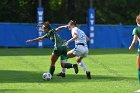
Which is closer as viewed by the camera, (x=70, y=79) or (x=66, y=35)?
(x=70, y=79)

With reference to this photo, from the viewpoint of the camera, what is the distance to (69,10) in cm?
5503

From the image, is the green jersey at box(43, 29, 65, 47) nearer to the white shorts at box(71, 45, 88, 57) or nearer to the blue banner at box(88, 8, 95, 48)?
the white shorts at box(71, 45, 88, 57)

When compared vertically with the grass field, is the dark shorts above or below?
above

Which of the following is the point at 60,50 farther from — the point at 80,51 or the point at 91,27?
the point at 91,27

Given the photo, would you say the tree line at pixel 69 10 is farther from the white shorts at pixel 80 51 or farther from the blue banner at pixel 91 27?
the white shorts at pixel 80 51

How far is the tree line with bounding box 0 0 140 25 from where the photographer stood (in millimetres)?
51409

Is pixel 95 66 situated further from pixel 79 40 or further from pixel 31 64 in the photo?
pixel 79 40

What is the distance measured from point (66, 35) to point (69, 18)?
9602 millimetres

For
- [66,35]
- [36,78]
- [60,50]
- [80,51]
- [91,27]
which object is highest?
[60,50]

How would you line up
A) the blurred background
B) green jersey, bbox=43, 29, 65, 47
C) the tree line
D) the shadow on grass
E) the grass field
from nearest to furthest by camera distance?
the grass field, the shadow on grass, green jersey, bbox=43, 29, 65, 47, the blurred background, the tree line

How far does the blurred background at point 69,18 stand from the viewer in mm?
43688

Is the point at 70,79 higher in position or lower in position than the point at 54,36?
lower

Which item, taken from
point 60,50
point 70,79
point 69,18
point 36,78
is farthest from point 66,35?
point 70,79

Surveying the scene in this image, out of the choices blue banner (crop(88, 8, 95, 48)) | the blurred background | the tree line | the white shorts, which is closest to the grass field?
the white shorts
